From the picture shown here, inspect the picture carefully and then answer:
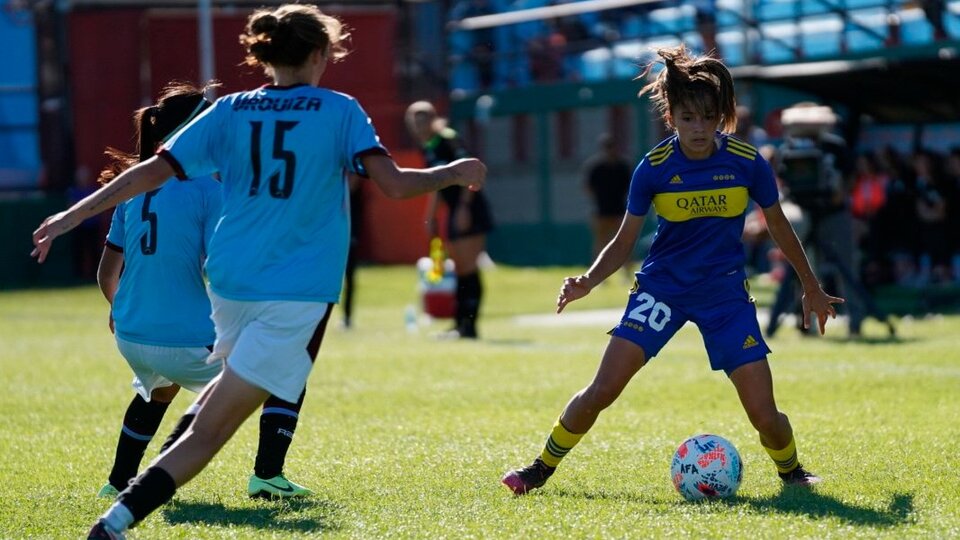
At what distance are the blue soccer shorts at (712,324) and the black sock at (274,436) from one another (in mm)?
1416

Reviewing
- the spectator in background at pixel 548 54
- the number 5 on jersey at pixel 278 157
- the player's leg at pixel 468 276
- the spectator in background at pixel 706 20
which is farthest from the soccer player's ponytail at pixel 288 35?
the spectator in background at pixel 548 54

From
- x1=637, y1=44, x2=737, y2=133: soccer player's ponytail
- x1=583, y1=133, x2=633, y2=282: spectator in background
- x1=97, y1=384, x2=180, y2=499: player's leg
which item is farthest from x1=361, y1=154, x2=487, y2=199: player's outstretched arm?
x1=583, y1=133, x2=633, y2=282: spectator in background

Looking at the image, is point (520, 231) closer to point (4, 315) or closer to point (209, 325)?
point (4, 315)

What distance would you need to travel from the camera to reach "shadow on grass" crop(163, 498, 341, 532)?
5.82 metres

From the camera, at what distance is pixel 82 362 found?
45.2 feet

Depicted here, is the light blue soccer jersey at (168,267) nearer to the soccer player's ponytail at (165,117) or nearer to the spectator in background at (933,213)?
the soccer player's ponytail at (165,117)

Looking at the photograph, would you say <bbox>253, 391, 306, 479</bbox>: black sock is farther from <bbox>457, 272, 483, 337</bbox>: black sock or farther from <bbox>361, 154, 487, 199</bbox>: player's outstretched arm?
<bbox>457, 272, 483, 337</bbox>: black sock

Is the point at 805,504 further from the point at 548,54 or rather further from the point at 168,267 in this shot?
the point at 548,54

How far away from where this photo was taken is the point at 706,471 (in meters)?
6.24

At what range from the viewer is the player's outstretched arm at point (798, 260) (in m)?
6.43

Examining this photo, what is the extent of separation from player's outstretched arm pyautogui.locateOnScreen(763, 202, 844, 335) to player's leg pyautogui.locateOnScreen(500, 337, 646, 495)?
2.42 feet

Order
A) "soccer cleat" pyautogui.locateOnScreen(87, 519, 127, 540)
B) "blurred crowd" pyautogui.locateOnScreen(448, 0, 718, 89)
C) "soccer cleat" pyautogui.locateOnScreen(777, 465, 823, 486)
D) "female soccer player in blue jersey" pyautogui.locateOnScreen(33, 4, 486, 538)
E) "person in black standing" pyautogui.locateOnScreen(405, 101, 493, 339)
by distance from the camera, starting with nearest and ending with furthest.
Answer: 1. "soccer cleat" pyautogui.locateOnScreen(87, 519, 127, 540)
2. "female soccer player in blue jersey" pyautogui.locateOnScreen(33, 4, 486, 538)
3. "soccer cleat" pyautogui.locateOnScreen(777, 465, 823, 486)
4. "person in black standing" pyautogui.locateOnScreen(405, 101, 493, 339)
5. "blurred crowd" pyautogui.locateOnScreen(448, 0, 718, 89)

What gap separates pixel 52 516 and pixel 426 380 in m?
5.76

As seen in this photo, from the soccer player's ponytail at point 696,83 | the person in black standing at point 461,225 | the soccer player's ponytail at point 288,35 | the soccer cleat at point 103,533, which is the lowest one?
the person in black standing at point 461,225
